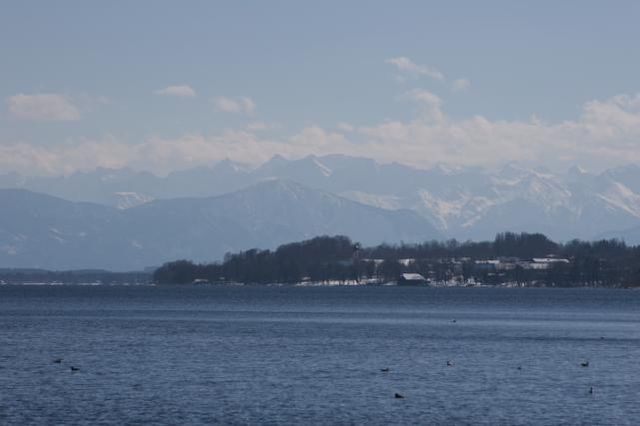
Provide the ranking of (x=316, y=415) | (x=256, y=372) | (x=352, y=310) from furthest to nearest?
(x=352, y=310) → (x=256, y=372) → (x=316, y=415)

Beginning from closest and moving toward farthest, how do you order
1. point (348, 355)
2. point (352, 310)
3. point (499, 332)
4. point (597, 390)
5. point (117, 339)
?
point (597, 390) → point (348, 355) → point (117, 339) → point (499, 332) → point (352, 310)

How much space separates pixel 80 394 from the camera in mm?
59094

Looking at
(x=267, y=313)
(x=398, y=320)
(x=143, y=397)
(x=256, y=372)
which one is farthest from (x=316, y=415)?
(x=267, y=313)

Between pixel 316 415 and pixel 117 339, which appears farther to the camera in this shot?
pixel 117 339

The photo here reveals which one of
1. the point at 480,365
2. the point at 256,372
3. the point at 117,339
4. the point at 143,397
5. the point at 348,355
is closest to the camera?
the point at 143,397

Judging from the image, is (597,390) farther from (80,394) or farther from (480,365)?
(80,394)

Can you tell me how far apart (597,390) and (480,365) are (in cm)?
1410

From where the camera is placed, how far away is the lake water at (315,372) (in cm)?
5384

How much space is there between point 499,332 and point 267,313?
48.5 meters

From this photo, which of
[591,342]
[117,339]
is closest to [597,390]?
[591,342]

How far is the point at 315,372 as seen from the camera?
70.4 meters

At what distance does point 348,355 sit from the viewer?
82.0 meters

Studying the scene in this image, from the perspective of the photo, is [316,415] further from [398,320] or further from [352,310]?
[352,310]

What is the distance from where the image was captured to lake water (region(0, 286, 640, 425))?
5384cm
